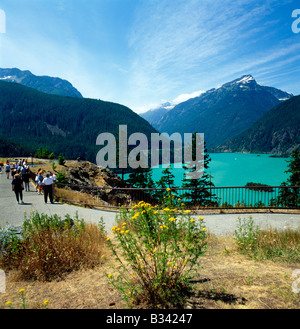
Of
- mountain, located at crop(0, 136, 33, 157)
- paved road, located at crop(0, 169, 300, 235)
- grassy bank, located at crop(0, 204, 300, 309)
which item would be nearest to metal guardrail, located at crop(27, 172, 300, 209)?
paved road, located at crop(0, 169, 300, 235)

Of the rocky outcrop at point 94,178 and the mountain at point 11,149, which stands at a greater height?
the mountain at point 11,149

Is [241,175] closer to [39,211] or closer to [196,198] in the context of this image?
[196,198]

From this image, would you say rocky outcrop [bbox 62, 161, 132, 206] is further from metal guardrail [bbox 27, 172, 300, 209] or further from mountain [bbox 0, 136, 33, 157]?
mountain [bbox 0, 136, 33, 157]

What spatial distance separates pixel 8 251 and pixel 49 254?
1.07m

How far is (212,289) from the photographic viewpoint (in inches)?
128

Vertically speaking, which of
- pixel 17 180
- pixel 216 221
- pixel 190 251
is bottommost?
pixel 216 221

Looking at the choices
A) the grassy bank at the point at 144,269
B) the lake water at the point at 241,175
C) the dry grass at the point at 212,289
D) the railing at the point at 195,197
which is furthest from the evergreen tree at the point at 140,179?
the dry grass at the point at 212,289

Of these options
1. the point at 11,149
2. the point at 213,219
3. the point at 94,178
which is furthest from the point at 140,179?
the point at 11,149

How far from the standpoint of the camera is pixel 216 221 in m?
8.52

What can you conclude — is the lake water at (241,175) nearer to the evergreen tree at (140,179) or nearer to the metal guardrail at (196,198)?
the evergreen tree at (140,179)

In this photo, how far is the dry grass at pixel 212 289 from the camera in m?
Answer: 2.89
